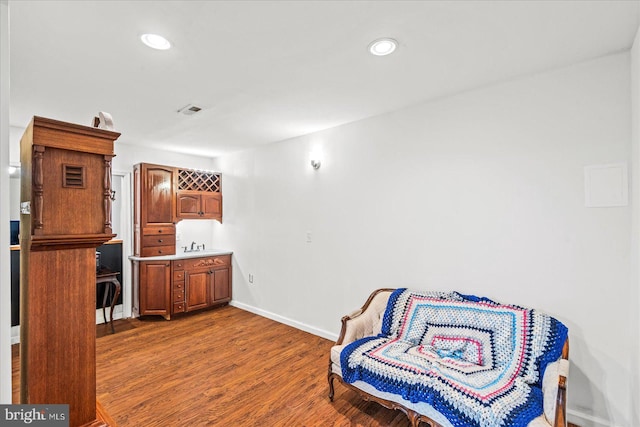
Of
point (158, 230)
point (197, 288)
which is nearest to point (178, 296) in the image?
point (197, 288)

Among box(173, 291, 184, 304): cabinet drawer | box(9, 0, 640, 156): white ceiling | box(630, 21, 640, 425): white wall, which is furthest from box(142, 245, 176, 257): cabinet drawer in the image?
box(630, 21, 640, 425): white wall

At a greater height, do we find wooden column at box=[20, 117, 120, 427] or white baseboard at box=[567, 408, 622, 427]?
wooden column at box=[20, 117, 120, 427]

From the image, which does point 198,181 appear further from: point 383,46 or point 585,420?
point 585,420

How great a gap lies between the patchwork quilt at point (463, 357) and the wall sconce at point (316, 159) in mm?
1829

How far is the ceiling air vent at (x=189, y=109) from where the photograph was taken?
2.85 m

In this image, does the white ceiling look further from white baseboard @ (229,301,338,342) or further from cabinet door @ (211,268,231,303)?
cabinet door @ (211,268,231,303)

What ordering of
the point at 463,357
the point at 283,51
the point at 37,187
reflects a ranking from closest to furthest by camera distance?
the point at 37,187 → the point at 283,51 → the point at 463,357

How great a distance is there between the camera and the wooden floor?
2186 mm

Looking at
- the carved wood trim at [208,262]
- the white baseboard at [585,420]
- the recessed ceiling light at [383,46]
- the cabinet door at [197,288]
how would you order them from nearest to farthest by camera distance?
the recessed ceiling light at [383,46], the white baseboard at [585,420], the cabinet door at [197,288], the carved wood trim at [208,262]

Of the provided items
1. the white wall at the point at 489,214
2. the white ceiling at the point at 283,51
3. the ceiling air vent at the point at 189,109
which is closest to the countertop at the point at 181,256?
the white wall at the point at 489,214

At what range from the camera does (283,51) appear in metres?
1.94

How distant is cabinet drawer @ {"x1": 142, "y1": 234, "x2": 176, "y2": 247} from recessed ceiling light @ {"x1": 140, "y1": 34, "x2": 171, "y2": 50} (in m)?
3.02

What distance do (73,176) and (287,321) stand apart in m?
3.14

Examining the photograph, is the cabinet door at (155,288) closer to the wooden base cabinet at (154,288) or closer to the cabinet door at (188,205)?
the wooden base cabinet at (154,288)
